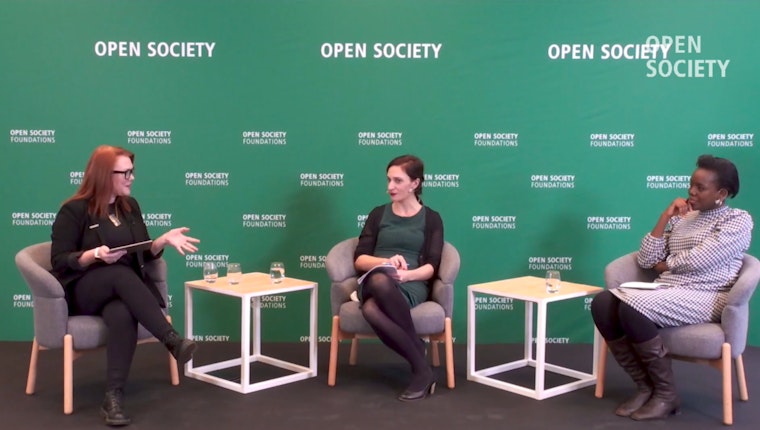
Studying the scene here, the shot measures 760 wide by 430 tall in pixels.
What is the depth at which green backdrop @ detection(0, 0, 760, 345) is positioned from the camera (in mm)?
4934

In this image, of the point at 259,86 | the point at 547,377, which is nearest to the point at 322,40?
the point at 259,86

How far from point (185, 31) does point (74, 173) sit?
112cm

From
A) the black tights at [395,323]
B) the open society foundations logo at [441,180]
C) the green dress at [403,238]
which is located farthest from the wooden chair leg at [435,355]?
the open society foundations logo at [441,180]

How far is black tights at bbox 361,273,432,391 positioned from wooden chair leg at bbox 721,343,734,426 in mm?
1352

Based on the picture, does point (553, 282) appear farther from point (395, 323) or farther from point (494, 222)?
point (494, 222)

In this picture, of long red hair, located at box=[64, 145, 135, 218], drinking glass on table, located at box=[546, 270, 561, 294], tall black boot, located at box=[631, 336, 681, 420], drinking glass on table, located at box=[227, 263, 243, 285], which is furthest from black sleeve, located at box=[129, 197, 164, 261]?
tall black boot, located at box=[631, 336, 681, 420]

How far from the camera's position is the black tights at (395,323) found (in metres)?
3.94

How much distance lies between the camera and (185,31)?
494 centimetres

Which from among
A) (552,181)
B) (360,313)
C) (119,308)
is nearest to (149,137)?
(119,308)

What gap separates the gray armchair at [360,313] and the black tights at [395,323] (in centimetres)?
8

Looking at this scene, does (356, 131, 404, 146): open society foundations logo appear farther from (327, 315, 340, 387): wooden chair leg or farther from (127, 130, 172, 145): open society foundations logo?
(327, 315, 340, 387): wooden chair leg

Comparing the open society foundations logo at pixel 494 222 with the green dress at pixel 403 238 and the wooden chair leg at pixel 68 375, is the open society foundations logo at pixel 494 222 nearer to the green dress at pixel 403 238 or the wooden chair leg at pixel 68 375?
the green dress at pixel 403 238

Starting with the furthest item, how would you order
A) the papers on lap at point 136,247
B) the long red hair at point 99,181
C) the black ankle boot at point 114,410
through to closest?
the long red hair at point 99,181, the papers on lap at point 136,247, the black ankle boot at point 114,410

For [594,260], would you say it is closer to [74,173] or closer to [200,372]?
[200,372]
